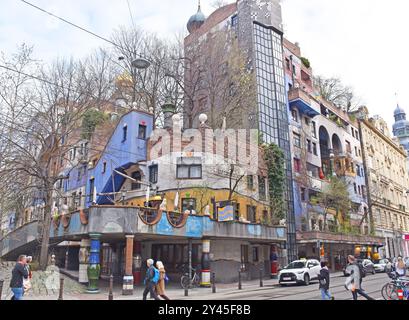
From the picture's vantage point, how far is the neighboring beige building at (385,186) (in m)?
52.3

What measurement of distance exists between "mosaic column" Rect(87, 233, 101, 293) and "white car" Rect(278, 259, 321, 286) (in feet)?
33.9

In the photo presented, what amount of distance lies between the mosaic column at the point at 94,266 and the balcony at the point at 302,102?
2662 cm

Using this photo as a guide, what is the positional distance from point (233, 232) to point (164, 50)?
62.9 ft

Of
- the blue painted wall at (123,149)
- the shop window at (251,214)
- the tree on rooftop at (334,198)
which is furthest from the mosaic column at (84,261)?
the tree on rooftop at (334,198)

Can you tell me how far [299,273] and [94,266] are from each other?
11.2 meters

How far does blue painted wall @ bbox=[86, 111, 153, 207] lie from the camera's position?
2789cm

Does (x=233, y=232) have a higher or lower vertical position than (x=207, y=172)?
lower

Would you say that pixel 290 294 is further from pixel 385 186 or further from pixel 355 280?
pixel 385 186

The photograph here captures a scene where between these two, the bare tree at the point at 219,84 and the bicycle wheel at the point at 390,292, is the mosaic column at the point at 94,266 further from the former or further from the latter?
the bare tree at the point at 219,84

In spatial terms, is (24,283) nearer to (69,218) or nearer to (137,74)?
(69,218)

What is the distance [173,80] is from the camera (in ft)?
117

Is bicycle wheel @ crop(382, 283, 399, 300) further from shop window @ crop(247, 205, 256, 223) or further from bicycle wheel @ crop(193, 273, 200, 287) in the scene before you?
shop window @ crop(247, 205, 256, 223)
